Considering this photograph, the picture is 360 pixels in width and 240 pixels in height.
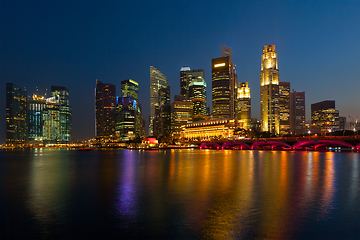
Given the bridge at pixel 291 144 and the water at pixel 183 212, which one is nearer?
the water at pixel 183 212

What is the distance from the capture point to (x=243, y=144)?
15938cm

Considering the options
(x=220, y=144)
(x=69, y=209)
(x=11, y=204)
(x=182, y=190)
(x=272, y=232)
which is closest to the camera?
(x=272, y=232)

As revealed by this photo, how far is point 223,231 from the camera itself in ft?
49.1

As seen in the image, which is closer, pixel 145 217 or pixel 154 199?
pixel 145 217

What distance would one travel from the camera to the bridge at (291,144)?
4456 inches

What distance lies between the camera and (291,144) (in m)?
148

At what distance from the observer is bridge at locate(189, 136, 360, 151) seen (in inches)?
4456

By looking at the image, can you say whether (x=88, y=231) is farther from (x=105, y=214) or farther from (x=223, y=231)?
(x=223, y=231)

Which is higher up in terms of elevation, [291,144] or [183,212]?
[183,212]

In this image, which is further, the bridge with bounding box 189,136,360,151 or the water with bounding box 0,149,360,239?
the bridge with bounding box 189,136,360,151

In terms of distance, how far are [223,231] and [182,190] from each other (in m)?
A: 14.0

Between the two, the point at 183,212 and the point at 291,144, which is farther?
the point at 291,144

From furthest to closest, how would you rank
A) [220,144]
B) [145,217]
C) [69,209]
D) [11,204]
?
[220,144] → [11,204] → [69,209] → [145,217]

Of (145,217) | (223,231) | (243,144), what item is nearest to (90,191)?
(145,217)
